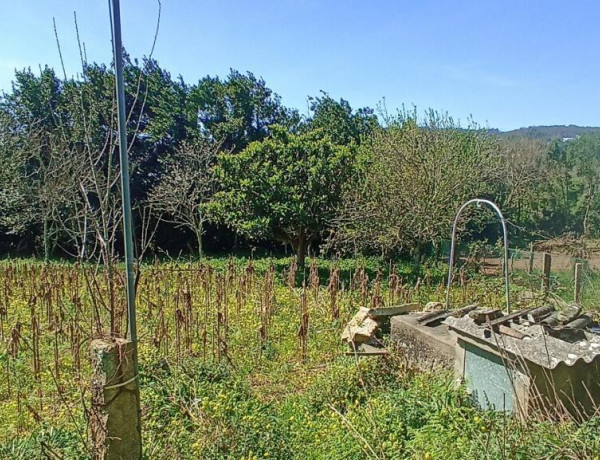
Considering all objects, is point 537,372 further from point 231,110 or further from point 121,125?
point 231,110

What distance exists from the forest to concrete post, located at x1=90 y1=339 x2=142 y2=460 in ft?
9.34

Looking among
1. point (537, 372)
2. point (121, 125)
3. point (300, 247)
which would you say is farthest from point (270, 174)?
point (121, 125)

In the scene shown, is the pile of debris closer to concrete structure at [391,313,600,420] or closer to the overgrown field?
the overgrown field

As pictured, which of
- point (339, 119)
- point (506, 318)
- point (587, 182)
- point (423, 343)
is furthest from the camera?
point (587, 182)

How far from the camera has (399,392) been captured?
129 inches

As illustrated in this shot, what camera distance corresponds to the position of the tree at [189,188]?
12617 millimetres

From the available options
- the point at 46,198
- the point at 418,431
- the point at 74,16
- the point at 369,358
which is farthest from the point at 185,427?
the point at 46,198

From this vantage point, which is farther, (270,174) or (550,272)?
(270,174)

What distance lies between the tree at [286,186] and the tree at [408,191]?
57 centimetres

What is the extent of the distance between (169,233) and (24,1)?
14.9 m

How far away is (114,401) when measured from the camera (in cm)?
202

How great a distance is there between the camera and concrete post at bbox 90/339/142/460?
1.98m

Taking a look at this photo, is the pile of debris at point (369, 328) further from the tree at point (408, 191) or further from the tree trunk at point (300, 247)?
the tree trunk at point (300, 247)

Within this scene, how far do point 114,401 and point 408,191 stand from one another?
8.60 meters
